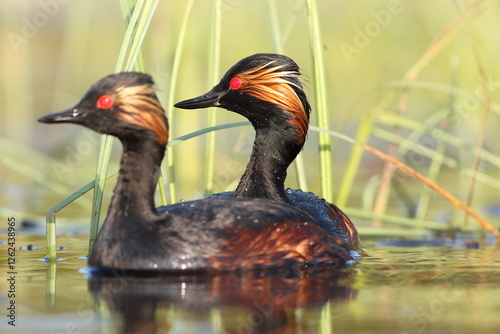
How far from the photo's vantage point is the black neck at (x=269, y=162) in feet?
26.1

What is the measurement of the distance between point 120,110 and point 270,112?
5.66 feet

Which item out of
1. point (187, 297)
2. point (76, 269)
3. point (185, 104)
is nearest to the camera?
point (187, 297)

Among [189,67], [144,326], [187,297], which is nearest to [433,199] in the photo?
[189,67]

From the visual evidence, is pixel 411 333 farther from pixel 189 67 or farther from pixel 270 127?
pixel 189 67

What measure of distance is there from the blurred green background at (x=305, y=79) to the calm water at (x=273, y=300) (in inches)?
89.8

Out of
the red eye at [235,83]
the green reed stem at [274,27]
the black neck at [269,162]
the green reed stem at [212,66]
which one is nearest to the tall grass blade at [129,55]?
the green reed stem at [212,66]

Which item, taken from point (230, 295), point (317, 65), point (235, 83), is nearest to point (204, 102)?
point (235, 83)

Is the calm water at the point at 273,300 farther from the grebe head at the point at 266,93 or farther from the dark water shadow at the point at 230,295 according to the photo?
the grebe head at the point at 266,93

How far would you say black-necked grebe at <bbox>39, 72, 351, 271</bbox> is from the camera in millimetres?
6492

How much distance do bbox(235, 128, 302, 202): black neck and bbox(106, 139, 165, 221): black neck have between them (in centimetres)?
139

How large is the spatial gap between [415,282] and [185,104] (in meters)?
2.70

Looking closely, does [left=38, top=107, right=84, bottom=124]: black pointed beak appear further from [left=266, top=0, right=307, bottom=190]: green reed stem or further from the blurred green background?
[left=266, top=0, right=307, bottom=190]: green reed stem

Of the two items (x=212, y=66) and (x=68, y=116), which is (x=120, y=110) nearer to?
(x=68, y=116)

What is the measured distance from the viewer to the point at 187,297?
18.7ft
